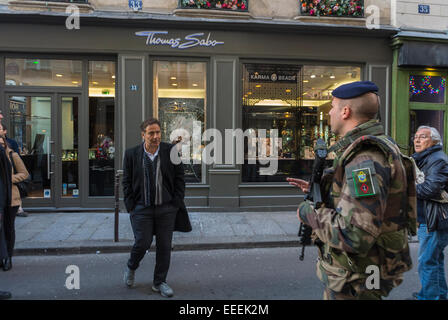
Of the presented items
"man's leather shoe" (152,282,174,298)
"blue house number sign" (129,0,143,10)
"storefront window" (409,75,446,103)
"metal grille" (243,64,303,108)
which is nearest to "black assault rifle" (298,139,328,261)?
"man's leather shoe" (152,282,174,298)

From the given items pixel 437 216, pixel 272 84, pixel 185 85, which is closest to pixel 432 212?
pixel 437 216

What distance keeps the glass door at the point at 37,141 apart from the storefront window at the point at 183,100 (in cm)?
287

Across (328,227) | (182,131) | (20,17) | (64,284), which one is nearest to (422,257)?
(328,227)

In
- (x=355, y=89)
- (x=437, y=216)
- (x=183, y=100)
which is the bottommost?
(x=437, y=216)

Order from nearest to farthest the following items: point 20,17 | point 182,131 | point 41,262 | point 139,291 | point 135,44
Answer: point 139,291 < point 41,262 < point 20,17 < point 135,44 < point 182,131

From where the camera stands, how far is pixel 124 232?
650 centimetres

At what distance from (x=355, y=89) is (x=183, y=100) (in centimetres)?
729

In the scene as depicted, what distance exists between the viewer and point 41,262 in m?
5.13

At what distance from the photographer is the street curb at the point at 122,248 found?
549cm

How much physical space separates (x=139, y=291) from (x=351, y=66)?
8.24 metres

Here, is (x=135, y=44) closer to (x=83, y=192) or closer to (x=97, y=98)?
(x=97, y=98)

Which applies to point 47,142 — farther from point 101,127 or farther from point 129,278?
point 129,278

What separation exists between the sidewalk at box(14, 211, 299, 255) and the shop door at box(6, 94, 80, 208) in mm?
559

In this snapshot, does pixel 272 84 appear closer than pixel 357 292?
No
